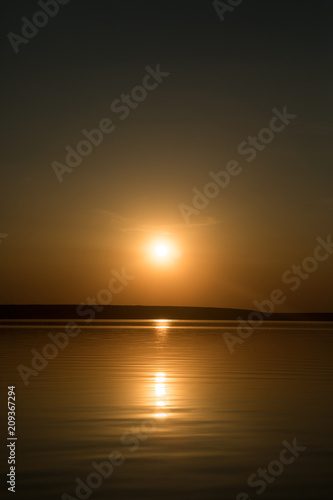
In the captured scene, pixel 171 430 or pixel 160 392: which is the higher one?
pixel 160 392

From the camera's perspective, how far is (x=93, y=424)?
1535 centimetres

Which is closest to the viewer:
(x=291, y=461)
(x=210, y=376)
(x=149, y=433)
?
(x=291, y=461)

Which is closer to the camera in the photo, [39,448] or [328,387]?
[39,448]

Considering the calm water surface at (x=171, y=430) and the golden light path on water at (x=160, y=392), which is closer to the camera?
the calm water surface at (x=171, y=430)

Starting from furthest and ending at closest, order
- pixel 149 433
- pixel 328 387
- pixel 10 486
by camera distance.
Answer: pixel 328 387
pixel 149 433
pixel 10 486

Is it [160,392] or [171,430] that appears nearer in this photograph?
[171,430]

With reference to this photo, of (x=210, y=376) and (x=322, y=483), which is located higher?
(x=210, y=376)

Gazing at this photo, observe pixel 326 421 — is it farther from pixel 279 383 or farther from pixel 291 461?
pixel 279 383

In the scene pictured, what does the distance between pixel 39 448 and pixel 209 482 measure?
3630 millimetres

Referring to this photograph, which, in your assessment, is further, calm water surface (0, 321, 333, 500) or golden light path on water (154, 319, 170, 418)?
golden light path on water (154, 319, 170, 418)

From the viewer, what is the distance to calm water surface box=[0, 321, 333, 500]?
10.7 m

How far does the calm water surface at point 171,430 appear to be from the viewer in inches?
420

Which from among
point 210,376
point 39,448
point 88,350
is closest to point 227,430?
point 39,448

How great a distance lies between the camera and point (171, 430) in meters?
14.8
